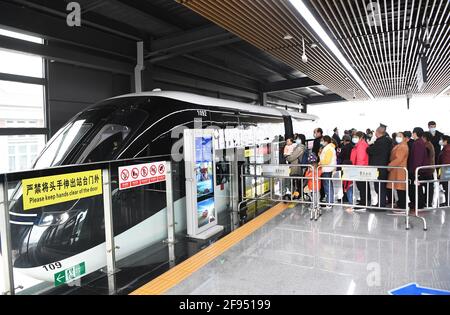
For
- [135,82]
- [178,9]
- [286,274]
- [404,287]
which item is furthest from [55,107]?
[404,287]

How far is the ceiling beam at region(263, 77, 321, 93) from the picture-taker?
14852mm

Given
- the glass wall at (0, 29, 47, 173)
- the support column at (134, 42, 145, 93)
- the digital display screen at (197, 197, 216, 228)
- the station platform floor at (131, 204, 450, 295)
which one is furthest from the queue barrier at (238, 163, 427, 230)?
the glass wall at (0, 29, 47, 173)

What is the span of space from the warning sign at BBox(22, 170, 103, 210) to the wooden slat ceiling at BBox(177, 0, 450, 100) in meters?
2.55

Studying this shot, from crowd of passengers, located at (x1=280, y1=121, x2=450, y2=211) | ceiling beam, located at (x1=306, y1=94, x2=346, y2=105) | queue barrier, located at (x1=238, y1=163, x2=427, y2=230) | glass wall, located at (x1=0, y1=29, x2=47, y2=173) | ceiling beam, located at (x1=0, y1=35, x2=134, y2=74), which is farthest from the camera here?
ceiling beam, located at (x1=306, y1=94, x2=346, y2=105)

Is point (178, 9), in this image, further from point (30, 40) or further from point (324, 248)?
point (324, 248)

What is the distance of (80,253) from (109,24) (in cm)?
577

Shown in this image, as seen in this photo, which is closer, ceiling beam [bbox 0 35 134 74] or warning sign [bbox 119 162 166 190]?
warning sign [bbox 119 162 166 190]

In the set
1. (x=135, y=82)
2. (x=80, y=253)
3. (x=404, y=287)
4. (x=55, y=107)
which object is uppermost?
(x=135, y=82)

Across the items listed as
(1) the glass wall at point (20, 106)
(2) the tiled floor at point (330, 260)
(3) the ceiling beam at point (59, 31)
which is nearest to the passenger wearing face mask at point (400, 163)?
(2) the tiled floor at point (330, 260)

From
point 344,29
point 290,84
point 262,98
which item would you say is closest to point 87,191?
point 344,29

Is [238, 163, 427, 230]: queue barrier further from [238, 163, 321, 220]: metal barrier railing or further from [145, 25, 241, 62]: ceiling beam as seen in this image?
[145, 25, 241, 62]: ceiling beam

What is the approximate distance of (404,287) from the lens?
3.46 meters

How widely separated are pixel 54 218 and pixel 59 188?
526 millimetres

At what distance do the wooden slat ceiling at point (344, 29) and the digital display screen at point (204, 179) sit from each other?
1.92 m
